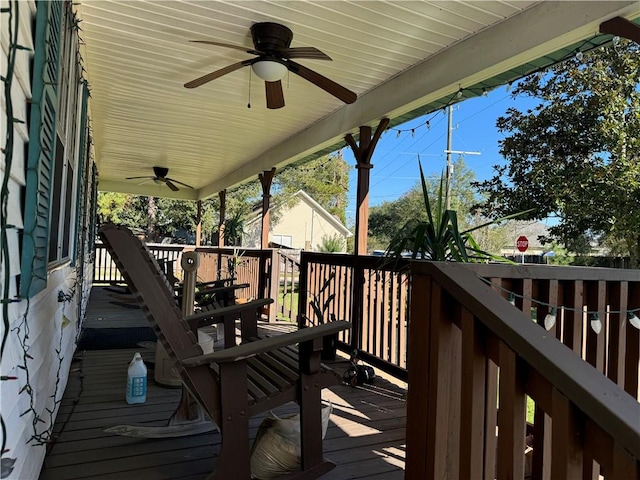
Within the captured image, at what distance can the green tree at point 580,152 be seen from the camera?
769 centimetres

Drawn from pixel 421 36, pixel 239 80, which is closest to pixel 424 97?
pixel 421 36

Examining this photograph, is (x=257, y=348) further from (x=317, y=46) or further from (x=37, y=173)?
(x=317, y=46)

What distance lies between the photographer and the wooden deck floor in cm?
185

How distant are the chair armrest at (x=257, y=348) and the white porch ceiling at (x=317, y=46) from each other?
6.87ft

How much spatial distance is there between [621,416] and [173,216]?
25511 mm

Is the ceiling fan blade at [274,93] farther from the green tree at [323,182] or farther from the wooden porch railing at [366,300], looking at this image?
the green tree at [323,182]

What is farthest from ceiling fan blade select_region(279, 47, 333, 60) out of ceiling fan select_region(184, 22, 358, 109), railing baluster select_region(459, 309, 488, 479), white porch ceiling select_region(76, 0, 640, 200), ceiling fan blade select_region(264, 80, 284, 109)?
railing baluster select_region(459, 309, 488, 479)

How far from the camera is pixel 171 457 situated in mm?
1951

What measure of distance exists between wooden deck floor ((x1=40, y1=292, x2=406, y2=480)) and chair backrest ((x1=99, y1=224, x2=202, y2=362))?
0.58 metres

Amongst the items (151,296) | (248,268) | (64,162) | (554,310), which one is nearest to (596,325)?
(554,310)

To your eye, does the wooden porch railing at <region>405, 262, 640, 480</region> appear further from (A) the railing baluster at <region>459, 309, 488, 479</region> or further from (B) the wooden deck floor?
(B) the wooden deck floor

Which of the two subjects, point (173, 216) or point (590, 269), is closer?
point (590, 269)

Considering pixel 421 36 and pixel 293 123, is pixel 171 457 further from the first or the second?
pixel 293 123

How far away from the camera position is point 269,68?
121 inches
